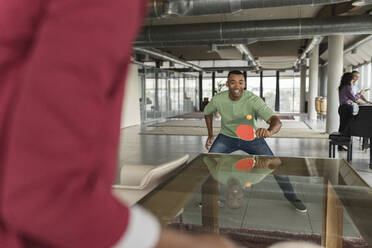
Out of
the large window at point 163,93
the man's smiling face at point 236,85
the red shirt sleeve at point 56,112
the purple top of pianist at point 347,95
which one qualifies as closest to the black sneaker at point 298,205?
the man's smiling face at point 236,85

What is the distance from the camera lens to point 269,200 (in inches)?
103

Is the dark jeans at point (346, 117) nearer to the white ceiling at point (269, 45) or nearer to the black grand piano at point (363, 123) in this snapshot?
the black grand piano at point (363, 123)

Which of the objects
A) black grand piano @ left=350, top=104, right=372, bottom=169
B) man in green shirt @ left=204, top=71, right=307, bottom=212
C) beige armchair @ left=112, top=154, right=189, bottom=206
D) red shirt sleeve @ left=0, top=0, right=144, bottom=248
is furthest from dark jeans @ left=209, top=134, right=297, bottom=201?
red shirt sleeve @ left=0, top=0, right=144, bottom=248

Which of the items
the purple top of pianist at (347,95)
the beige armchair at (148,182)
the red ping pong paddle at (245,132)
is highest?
the purple top of pianist at (347,95)

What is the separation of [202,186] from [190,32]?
7.31m

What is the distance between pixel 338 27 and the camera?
27.9 ft

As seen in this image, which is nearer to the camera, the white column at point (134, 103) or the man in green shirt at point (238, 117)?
the man in green shirt at point (238, 117)

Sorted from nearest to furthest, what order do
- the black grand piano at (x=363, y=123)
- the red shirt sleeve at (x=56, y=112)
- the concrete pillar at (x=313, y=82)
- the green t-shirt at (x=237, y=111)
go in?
the red shirt sleeve at (x=56, y=112), the green t-shirt at (x=237, y=111), the black grand piano at (x=363, y=123), the concrete pillar at (x=313, y=82)

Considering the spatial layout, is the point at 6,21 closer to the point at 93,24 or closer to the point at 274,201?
the point at 93,24

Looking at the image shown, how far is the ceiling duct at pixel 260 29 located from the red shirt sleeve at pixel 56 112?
8.91 m

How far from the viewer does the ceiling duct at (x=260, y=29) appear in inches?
333

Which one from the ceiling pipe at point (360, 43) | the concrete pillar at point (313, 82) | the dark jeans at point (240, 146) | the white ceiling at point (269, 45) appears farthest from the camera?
the concrete pillar at point (313, 82)

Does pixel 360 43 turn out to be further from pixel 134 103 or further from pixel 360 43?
pixel 134 103

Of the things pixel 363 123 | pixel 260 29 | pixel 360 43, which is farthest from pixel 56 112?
pixel 360 43
